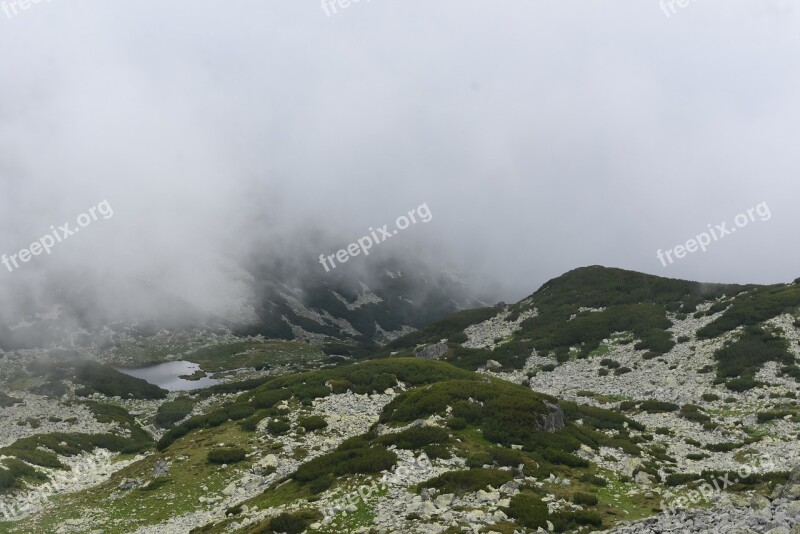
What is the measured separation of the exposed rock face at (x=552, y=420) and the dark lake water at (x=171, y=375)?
281 feet

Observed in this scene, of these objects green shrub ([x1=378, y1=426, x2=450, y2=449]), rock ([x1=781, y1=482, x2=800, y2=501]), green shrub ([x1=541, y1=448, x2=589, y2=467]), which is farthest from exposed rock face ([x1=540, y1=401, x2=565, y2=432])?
rock ([x1=781, y1=482, x2=800, y2=501])

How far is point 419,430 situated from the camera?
2780 centimetres

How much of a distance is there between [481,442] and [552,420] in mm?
5757

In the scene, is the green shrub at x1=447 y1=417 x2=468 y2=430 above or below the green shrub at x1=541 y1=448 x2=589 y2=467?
above

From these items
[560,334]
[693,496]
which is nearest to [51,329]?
[560,334]

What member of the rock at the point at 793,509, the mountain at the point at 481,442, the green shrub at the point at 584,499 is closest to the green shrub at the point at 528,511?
the mountain at the point at 481,442

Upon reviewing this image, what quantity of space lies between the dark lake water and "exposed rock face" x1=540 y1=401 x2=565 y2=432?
8579cm

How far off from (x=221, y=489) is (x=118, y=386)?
7143cm

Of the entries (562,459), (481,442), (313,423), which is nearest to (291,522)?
(481,442)

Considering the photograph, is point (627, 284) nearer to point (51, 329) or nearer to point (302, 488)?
point (302, 488)

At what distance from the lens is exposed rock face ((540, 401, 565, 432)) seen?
3053cm

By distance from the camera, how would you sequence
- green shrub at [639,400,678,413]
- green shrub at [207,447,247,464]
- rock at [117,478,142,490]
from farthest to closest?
green shrub at [639,400,678,413] → green shrub at [207,447,247,464] → rock at [117,478,142,490]

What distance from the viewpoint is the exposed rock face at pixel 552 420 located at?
1202 inches

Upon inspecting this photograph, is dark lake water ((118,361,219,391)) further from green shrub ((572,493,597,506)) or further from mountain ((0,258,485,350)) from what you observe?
green shrub ((572,493,597,506))
